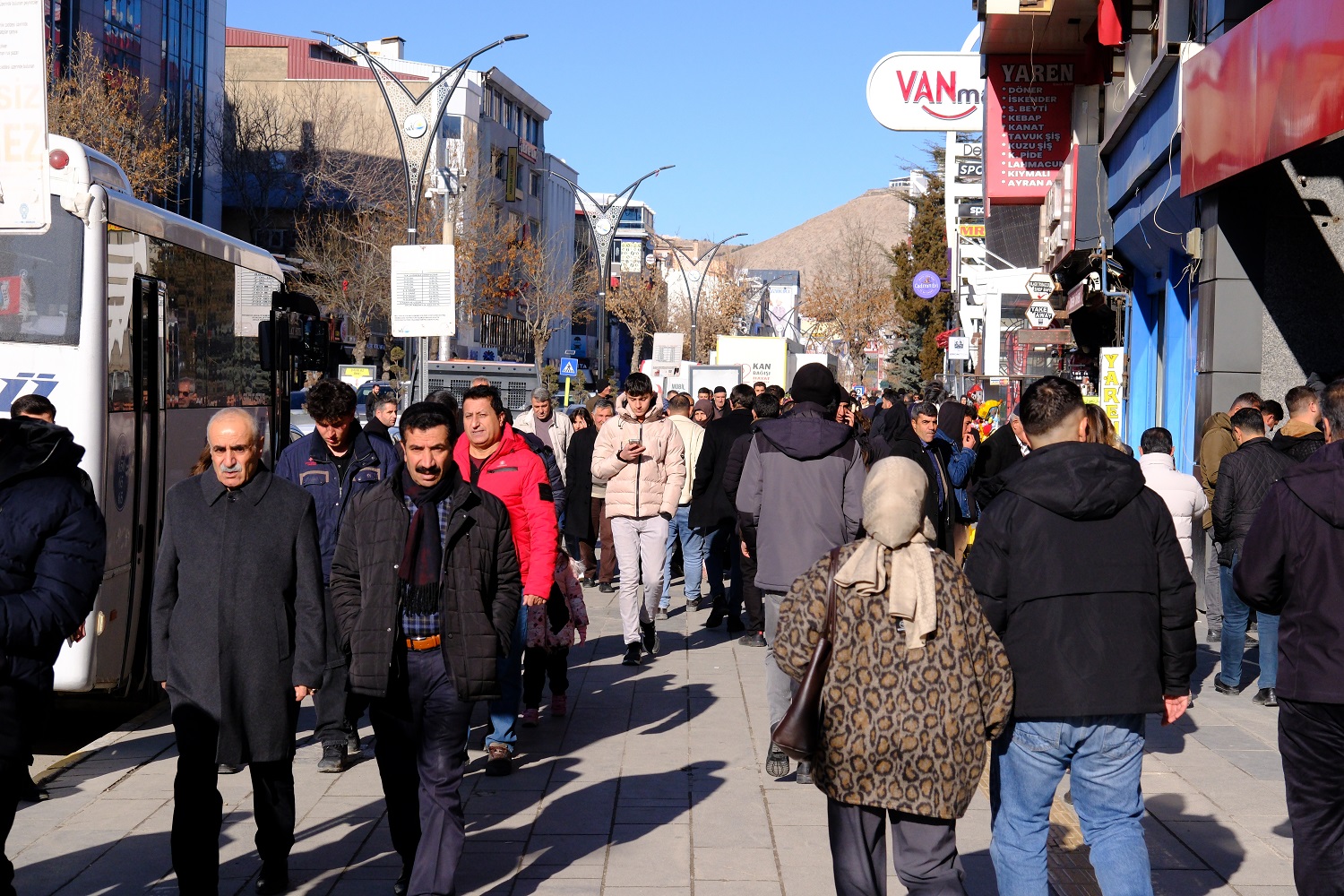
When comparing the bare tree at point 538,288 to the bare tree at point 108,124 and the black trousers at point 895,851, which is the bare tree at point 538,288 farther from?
the black trousers at point 895,851

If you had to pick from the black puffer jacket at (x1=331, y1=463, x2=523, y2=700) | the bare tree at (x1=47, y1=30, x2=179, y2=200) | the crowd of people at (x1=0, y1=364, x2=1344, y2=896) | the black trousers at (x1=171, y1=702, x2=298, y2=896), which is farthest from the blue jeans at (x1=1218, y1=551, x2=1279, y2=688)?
the bare tree at (x1=47, y1=30, x2=179, y2=200)

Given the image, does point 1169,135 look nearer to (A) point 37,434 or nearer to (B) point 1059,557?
(B) point 1059,557

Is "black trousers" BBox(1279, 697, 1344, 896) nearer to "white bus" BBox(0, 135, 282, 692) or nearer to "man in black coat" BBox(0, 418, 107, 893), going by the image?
"man in black coat" BBox(0, 418, 107, 893)

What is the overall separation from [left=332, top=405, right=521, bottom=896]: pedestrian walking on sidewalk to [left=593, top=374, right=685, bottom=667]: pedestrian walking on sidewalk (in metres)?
5.20

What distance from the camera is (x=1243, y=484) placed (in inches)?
347

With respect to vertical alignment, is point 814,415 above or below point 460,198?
below

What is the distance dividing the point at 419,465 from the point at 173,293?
506 centimetres

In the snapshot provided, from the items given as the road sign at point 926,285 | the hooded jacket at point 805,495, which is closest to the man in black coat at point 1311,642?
the hooded jacket at point 805,495

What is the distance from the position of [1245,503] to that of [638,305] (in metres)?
91.7

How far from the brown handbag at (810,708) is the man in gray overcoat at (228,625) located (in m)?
1.84

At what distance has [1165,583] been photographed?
444 cm

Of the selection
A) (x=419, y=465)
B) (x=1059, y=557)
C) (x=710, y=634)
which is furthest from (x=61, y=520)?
(x=710, y=634)

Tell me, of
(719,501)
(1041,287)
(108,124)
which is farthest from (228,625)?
(108,124)

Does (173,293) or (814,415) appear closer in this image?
(814,415)
